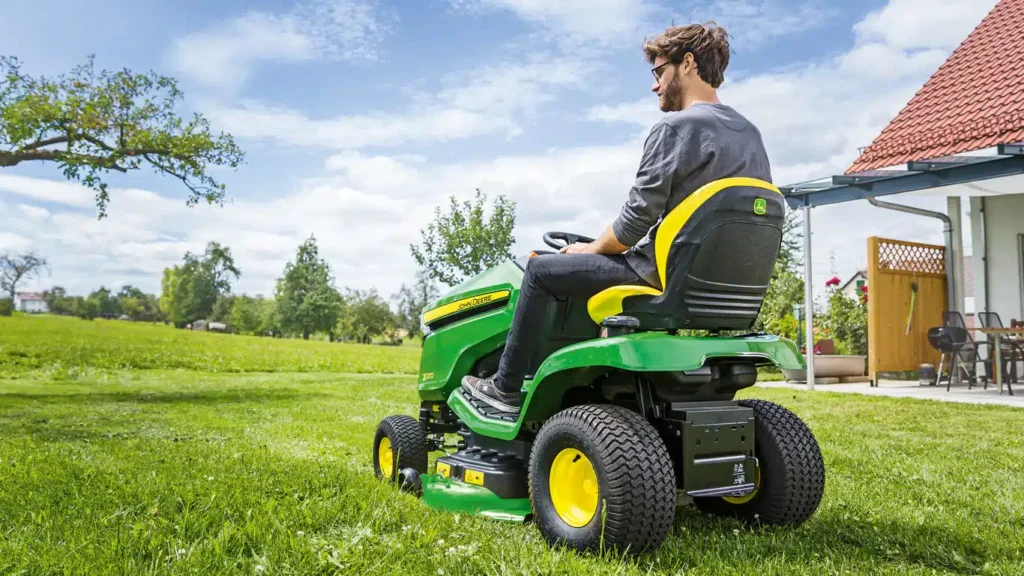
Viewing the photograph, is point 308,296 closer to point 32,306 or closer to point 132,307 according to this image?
point 132,307

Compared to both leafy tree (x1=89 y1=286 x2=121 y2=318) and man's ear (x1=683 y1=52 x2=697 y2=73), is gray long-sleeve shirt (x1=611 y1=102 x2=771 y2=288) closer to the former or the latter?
man's ear (x1=683 y1=52 x2=697 y2=73)

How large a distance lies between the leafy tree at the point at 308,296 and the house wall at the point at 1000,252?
159 feet

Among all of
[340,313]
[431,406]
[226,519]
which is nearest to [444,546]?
[226,519]

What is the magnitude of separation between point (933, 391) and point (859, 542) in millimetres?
7697

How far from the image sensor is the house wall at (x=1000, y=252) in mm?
10133

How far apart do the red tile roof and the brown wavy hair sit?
6826 mm

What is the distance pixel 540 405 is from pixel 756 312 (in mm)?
844

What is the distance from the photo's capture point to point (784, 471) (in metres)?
2.80

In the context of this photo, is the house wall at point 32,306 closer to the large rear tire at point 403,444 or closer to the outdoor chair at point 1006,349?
the large rear tire at point 403,444

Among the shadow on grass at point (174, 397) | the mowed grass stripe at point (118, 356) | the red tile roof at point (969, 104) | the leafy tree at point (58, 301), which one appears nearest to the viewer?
the red tile roof at point (969, 104)

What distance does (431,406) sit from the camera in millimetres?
4207

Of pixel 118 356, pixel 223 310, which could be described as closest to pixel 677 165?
pixel 118 356

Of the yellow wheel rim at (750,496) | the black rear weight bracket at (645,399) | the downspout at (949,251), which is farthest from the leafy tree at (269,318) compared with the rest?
the black rear weight bracket at (645,399)

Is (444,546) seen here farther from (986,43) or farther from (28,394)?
(986,43)
